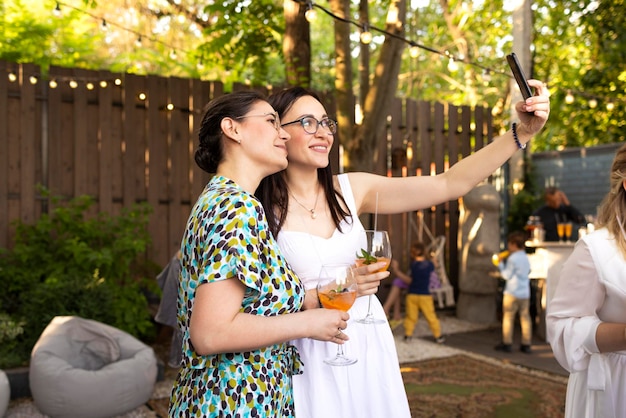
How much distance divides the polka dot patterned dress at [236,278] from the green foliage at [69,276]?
4.17 metres

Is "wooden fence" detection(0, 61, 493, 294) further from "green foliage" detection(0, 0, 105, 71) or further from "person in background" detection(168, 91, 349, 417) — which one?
"person in background" detection(168, 91, 349, 417)

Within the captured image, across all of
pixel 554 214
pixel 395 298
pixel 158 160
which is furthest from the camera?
pixel 554 214

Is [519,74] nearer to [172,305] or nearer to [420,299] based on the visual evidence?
[172,305]

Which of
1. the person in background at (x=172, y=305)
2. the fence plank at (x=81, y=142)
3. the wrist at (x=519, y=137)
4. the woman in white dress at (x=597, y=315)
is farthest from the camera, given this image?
the fence plank at (x=81, y=142)

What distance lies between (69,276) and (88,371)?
1446 mm

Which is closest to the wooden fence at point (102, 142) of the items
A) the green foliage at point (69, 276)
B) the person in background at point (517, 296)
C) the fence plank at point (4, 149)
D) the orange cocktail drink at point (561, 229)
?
the fence plank at point (4, 149)

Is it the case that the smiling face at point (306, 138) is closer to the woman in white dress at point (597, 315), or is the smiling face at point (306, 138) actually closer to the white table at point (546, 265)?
the woman in white dress at point (597, 315)

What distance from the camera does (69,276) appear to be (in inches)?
217

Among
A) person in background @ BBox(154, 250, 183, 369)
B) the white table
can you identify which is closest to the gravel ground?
person in background @ BBox(154, 250, 183, 369)

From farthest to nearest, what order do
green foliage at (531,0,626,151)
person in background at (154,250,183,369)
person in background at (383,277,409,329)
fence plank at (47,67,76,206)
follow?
1. green foliage at (531,0,626,151)
2. person in background at (383,277,409,329)
3. fence plank at (47,67,76,206)
4. person in background at (154,250,183,369)

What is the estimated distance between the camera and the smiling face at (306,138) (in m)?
2.04

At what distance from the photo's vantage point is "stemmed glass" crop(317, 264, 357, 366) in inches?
62.2

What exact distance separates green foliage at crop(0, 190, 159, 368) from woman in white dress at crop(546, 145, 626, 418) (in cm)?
Result: 436

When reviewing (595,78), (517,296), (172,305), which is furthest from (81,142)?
(595,78)
